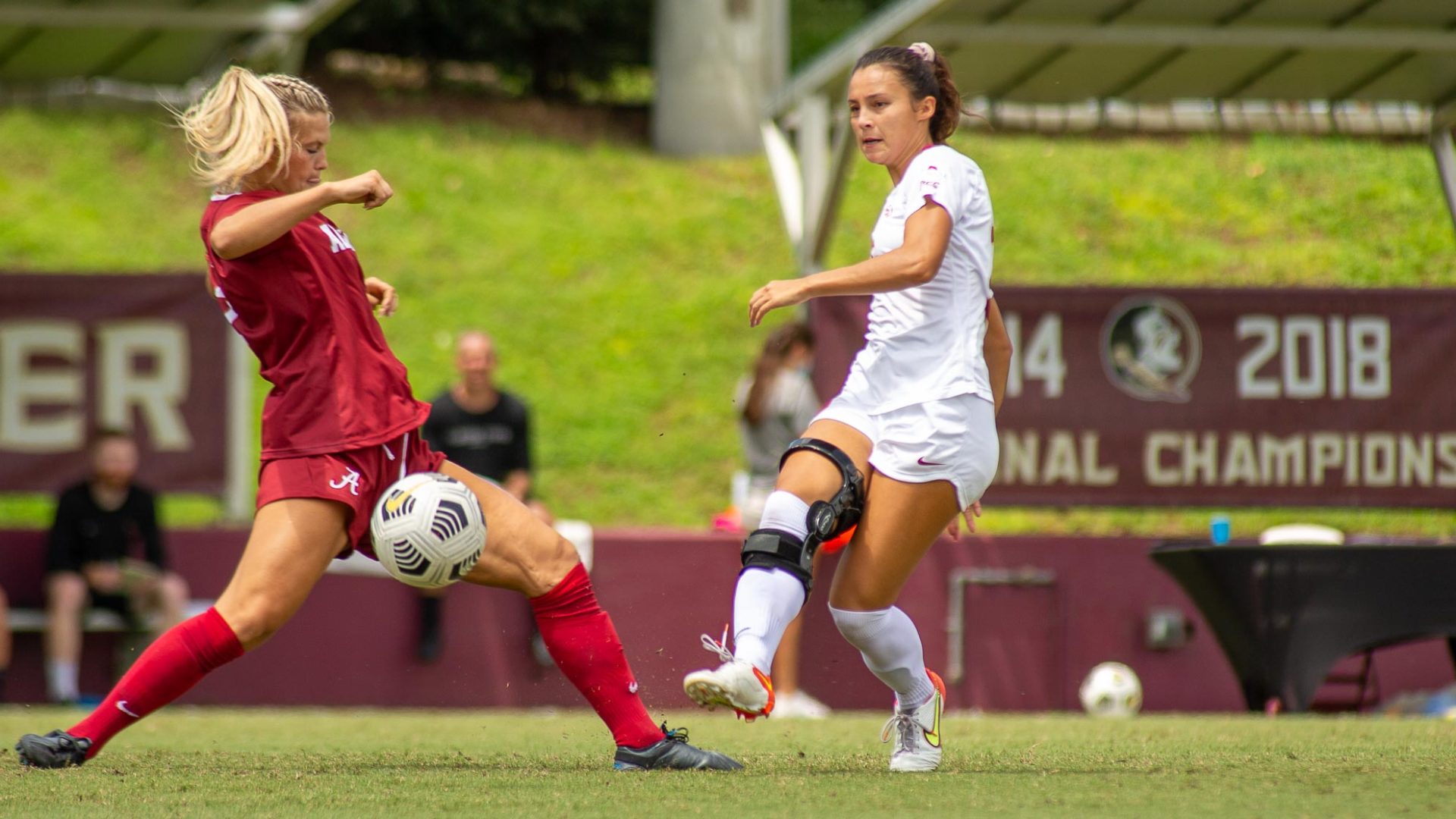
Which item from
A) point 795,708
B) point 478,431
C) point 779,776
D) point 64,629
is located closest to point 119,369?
point 64,629

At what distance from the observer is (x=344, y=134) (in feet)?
64.3

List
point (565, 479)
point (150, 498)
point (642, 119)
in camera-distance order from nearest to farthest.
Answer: point (150, 498) → point (565, 479) → point (642, 119)

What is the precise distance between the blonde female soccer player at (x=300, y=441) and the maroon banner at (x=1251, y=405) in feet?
17.4

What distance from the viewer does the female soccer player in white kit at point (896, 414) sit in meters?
4.80

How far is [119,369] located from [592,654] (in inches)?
241

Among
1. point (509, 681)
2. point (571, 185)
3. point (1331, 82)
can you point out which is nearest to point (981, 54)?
point (1331, 82)

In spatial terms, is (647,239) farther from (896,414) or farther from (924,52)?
(896,414)

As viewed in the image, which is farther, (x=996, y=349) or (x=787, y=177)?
(x=787, y=177)

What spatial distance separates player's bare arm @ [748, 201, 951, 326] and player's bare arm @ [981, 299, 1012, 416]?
44cm

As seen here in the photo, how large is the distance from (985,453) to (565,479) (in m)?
9.70

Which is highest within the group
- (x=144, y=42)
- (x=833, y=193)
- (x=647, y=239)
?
(x=144, y=42)

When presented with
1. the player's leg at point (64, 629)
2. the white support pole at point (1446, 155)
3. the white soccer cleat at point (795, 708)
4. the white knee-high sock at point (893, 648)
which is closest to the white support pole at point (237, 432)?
the player's leg at point (64, 629)

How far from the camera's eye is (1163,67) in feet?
35.8

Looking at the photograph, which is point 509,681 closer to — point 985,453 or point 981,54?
point 981,54
